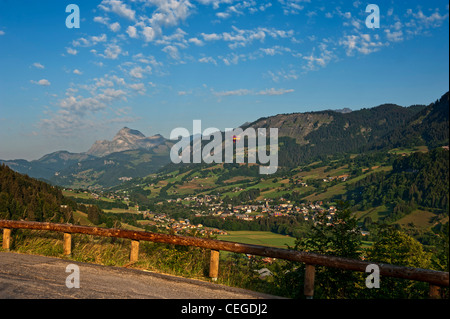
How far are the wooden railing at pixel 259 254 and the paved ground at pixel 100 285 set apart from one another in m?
0.87

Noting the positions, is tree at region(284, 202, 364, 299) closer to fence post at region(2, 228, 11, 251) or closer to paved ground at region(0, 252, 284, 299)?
paved ground at region(0, 252, 284, 299)

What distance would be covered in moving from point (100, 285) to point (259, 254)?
3.65 m

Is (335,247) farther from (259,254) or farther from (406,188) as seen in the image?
(406,188)

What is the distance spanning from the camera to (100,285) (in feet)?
22.8

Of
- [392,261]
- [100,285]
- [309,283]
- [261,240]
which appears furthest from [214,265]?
[261,240]

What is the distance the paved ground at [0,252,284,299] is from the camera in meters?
6.27

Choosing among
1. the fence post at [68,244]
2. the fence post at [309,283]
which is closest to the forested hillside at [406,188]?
the fence post at [309,283]

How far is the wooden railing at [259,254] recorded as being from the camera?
5441 millimetres

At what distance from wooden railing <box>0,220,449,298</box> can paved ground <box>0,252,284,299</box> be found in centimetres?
87

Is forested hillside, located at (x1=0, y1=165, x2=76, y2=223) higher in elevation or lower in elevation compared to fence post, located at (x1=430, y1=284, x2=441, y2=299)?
lower

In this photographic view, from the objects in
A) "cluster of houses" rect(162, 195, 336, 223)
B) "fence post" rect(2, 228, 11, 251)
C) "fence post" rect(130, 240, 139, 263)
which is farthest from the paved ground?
"cluster of houses" rect(162, 195, 336, 223)

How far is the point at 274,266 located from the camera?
8.70 meters
